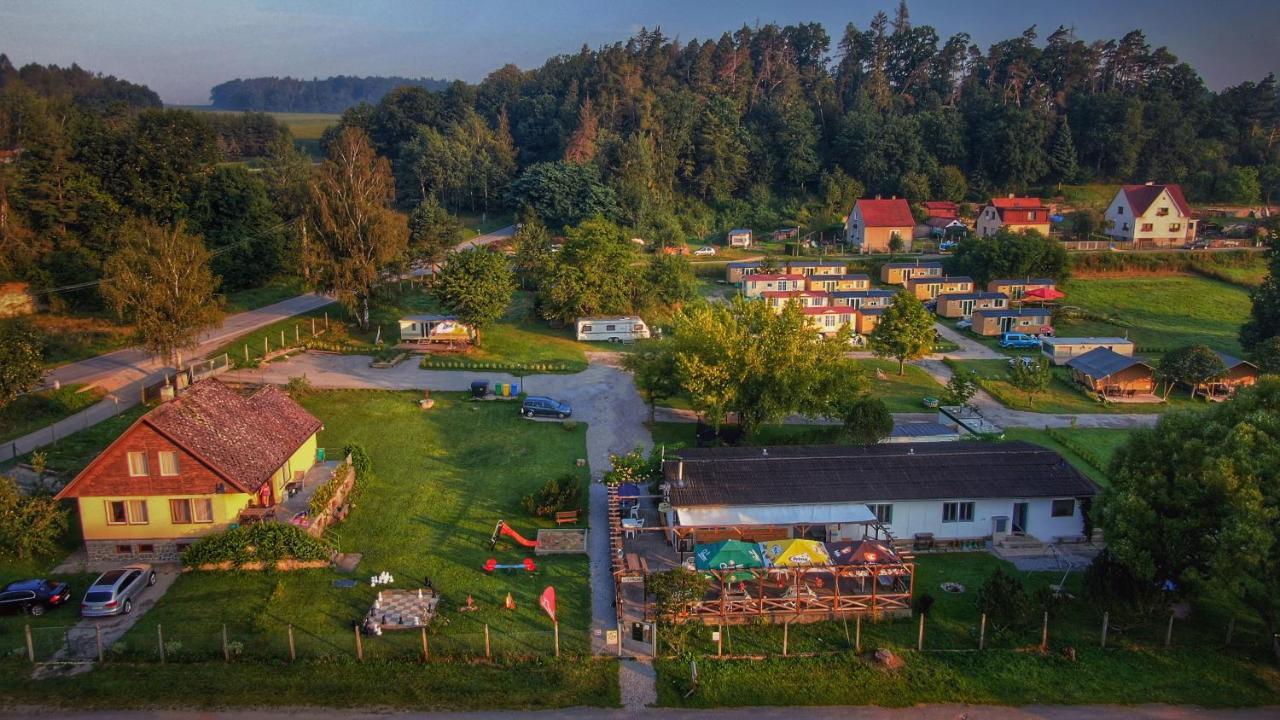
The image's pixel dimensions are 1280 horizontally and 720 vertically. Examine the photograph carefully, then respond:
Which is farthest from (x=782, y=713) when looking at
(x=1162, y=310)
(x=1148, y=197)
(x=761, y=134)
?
(x=761, y=134)

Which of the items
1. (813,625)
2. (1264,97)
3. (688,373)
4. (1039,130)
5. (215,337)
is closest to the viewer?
(813,625)

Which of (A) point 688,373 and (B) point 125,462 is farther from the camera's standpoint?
(A) point 688,373

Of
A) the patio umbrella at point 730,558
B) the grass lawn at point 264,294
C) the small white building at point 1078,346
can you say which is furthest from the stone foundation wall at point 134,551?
the small white building at point 1078,346

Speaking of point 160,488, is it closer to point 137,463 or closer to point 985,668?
point 137,463

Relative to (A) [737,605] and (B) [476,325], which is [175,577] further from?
(B) [476,325]

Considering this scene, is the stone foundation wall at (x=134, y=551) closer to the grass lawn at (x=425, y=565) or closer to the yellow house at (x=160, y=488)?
the yellow house at (x=160, y=488)

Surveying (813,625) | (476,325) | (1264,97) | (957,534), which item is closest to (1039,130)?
(1264,97)

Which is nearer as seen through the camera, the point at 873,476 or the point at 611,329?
the point at 873,476
